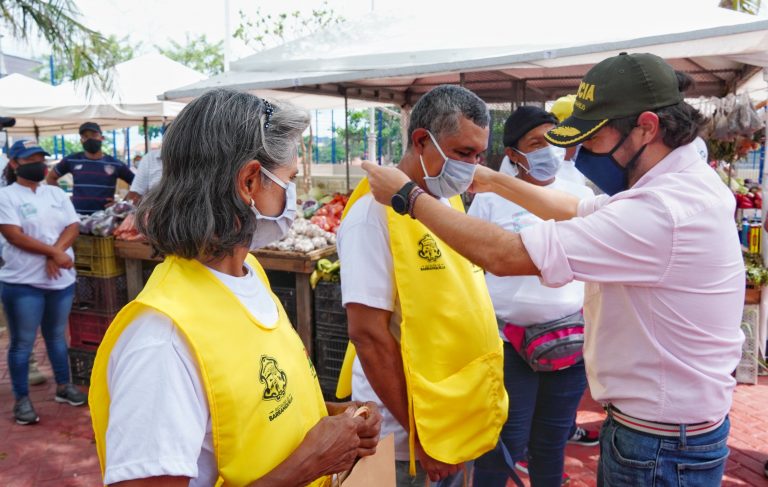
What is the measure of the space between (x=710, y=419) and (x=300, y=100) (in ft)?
26.5

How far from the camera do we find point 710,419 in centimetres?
171

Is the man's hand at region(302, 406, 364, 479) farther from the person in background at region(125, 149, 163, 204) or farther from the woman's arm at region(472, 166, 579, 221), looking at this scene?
the person in background at region(125, 149, 163, 204)

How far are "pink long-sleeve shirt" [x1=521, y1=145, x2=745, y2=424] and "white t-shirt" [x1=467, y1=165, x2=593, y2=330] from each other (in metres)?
0.86

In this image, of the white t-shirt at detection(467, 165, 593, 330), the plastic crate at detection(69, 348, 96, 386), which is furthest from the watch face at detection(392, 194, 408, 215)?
the plastic crate at detection(69, 348, 96, 386)

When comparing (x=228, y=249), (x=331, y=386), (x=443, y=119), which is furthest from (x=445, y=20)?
(x=228, y=249)

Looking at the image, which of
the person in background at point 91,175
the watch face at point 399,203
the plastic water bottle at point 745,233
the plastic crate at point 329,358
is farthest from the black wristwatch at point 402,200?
the person in background at point 91,175

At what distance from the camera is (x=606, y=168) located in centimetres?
182

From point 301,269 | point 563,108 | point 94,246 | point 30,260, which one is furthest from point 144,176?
point 563,108

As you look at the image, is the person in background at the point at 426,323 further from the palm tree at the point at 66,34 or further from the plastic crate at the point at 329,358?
the palm tree at the point at 66,34

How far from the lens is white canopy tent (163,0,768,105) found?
431 centimetres

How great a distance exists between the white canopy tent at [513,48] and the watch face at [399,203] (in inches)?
126

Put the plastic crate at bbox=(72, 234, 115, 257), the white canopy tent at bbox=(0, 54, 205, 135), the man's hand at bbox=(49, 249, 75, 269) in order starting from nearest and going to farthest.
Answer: the man's hand at bbox=(49, 249, 75, 269) < the plastic crate at bbox=(72, 234, 115, 257) < the white canopy tent at bbox=(0, 54, 205, 135)

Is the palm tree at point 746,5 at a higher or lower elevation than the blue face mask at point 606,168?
higher

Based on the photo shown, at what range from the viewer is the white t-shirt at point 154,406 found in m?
1.09
